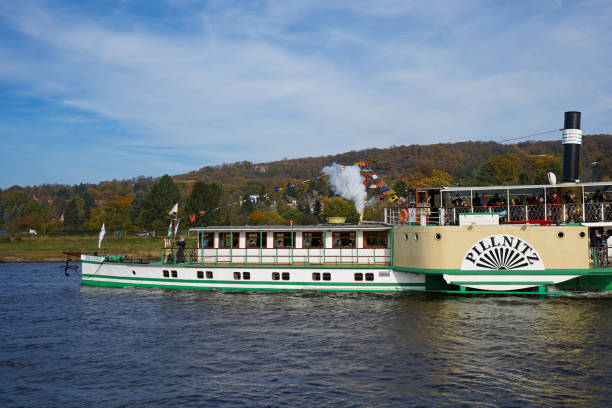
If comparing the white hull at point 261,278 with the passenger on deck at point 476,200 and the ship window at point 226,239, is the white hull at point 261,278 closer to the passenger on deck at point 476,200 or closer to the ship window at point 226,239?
the ship window at point 226,239

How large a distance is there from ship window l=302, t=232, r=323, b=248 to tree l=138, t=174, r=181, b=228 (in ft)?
239

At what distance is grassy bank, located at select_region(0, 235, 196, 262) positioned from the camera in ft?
210

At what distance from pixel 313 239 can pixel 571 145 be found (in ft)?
53.2

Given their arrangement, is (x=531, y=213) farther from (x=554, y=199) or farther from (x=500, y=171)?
(x=500, y=171)

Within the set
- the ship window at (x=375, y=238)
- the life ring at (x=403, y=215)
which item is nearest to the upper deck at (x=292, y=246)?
the ship window at (x=375, y=238)

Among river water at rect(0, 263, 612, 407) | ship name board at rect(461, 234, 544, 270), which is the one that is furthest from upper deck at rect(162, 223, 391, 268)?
ship name board at rect(461, 234, 544, 270)

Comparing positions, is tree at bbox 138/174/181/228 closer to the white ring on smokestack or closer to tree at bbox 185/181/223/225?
tree at bbox 185/181/223/225

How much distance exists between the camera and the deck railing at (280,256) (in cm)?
2986

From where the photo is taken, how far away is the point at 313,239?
31.0 meters

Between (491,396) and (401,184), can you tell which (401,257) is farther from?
(401,184)

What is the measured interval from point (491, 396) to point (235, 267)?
18644 millimetres

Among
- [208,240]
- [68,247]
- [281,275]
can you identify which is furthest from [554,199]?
[68,247]

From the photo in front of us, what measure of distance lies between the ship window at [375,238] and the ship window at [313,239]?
2.80 metres

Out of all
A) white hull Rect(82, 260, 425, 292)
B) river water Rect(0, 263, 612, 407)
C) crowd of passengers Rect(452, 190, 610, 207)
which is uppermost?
crowd of passengers Rect(452, 190, 610, 207)
